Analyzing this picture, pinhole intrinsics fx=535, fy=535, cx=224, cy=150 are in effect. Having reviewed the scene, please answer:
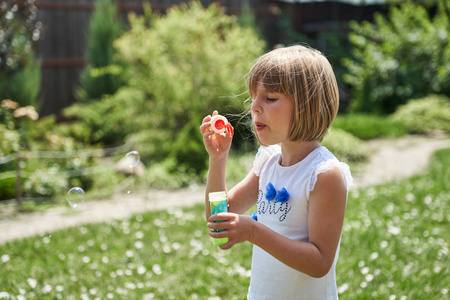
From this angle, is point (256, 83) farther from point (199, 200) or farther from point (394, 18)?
point (394, 18)

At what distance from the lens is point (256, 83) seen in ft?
5.69

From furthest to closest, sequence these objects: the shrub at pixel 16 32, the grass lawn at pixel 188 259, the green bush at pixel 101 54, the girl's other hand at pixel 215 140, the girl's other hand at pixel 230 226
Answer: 1. the green bush at pixel 101 54
2. the shrub at pixel 16 32
3. the grass lawn at pixel 188 259
4. the girl's other hand at pixel 215 140
5. the girl's other hand at pixel 230 226

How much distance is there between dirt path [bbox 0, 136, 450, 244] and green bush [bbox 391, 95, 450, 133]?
1638 mm

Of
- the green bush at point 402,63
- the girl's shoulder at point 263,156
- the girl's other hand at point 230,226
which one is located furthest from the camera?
the green bush at point 402,63

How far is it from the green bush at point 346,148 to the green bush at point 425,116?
2.94m

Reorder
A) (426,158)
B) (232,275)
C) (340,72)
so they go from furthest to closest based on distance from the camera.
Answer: (340,72), (426,158), (232,275)

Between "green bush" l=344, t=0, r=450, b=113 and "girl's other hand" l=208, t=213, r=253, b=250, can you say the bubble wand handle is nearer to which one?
"girl's other hand" l=208, t=213, r=253, b=250

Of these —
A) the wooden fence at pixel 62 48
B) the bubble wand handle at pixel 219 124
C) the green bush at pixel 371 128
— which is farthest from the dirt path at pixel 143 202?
the wooden fence at pixel 62 48

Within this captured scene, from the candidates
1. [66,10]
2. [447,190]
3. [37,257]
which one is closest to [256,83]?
[37,257]

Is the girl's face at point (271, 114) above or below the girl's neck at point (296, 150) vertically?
above

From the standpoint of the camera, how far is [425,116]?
11.3 meters

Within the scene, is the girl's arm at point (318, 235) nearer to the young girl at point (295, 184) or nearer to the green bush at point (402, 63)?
the young girl at point (295, 184)

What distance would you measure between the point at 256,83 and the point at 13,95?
8.80 m

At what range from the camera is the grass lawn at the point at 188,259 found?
3492mm
